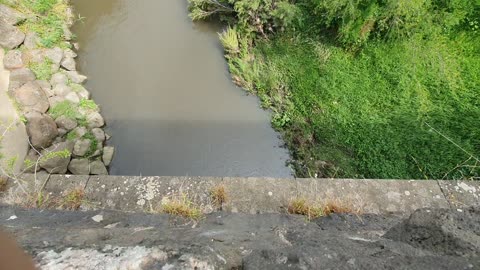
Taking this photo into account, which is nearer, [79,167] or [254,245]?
[254,245]

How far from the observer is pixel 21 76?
535 cm

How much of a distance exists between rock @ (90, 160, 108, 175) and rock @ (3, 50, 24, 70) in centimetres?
193

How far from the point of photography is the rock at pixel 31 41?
19.0 feet

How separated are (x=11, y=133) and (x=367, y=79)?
4.65 meters

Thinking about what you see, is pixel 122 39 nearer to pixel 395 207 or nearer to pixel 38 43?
pixel 38 43

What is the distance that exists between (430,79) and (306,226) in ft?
11.8

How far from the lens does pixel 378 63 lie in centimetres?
526

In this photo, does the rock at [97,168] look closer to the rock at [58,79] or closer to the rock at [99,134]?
the rock at [99,134]

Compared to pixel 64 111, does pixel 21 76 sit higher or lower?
higher

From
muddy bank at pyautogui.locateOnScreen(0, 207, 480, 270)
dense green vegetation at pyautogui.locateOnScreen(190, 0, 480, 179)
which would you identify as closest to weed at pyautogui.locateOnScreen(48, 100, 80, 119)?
dense green vegetation at pyautogui.locateOnScreen(190, 0, 480, 179)

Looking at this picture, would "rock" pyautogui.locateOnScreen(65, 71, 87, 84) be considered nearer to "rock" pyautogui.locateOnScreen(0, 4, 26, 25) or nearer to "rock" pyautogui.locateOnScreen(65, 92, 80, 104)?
"rock" pyautogui.locateOnScreen(65, 92, 80, 104)

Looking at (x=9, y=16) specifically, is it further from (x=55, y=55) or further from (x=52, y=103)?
(x=52, y=103)

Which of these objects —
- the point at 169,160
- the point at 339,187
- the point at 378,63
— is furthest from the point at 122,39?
the point at 339,187

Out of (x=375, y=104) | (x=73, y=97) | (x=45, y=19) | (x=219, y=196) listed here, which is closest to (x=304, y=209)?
(x=219, y=196)
